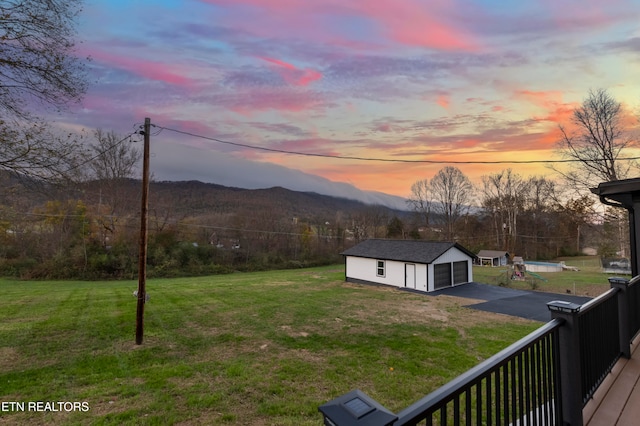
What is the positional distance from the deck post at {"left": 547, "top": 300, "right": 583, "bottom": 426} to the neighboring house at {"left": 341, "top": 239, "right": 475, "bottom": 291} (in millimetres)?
15735

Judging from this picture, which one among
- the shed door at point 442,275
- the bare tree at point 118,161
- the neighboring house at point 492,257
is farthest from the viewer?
the neighboring house at point 492,257

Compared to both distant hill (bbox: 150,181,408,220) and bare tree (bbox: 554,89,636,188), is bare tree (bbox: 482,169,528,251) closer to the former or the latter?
distant hill (bbox: 150,181,408,220)

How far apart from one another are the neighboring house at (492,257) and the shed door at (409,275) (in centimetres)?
2279

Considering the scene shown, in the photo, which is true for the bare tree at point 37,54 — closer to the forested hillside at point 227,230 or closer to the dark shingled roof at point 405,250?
the forested hillside at point 227,230

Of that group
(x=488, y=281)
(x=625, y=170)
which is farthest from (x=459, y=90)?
(x=625, y=170)

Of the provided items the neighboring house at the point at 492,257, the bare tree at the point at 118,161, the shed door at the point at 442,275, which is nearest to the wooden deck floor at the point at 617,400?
the shed door at the point at 442,275

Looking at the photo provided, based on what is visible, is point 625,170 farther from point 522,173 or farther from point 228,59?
point 228,59

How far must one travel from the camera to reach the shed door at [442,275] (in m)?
18.0

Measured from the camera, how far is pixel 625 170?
19828 mm

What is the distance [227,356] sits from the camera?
676cm

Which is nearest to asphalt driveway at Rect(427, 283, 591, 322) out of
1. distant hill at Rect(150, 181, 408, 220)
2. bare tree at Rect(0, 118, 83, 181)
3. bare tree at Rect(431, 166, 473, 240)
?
bare tree at Rect(0, 118, 83, 181)

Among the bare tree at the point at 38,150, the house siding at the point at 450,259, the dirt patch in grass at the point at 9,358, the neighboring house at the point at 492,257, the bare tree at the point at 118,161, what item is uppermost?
the bare tree at the point at 118,161

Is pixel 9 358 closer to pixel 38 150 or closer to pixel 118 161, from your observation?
pixel 38 150

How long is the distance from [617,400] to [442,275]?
16.4 m
